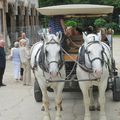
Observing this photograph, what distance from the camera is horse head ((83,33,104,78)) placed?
8.31 meters

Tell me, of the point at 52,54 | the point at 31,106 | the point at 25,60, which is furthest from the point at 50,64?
the point at 25,60

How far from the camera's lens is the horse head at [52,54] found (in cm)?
837

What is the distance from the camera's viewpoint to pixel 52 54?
28.1 feet

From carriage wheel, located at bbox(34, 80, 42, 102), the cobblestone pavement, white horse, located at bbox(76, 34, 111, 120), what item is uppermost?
white horse, located at bbox(76, 34, 111, 120)

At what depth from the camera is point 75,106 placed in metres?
11.3

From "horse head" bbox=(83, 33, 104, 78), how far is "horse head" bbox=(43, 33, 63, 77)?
0.55m

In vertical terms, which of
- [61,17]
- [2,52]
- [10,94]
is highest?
[61,17]

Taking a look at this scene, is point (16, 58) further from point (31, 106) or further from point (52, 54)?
point (52, 54)

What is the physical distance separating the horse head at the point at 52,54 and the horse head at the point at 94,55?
21.8 inches

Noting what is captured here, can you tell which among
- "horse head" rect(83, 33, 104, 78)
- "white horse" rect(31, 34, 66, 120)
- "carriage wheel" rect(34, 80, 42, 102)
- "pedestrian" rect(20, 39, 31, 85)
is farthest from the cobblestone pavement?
"horse head" rect(83, 33, 104, 78)

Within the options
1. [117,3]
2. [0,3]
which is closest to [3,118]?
[0,3]

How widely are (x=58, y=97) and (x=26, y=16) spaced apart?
35.8 m

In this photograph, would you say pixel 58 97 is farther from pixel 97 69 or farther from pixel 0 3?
pixel 0 3

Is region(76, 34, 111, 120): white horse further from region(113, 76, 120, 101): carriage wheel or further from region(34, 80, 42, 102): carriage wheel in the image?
region(34, 80, 42, 102): carriage wheel
